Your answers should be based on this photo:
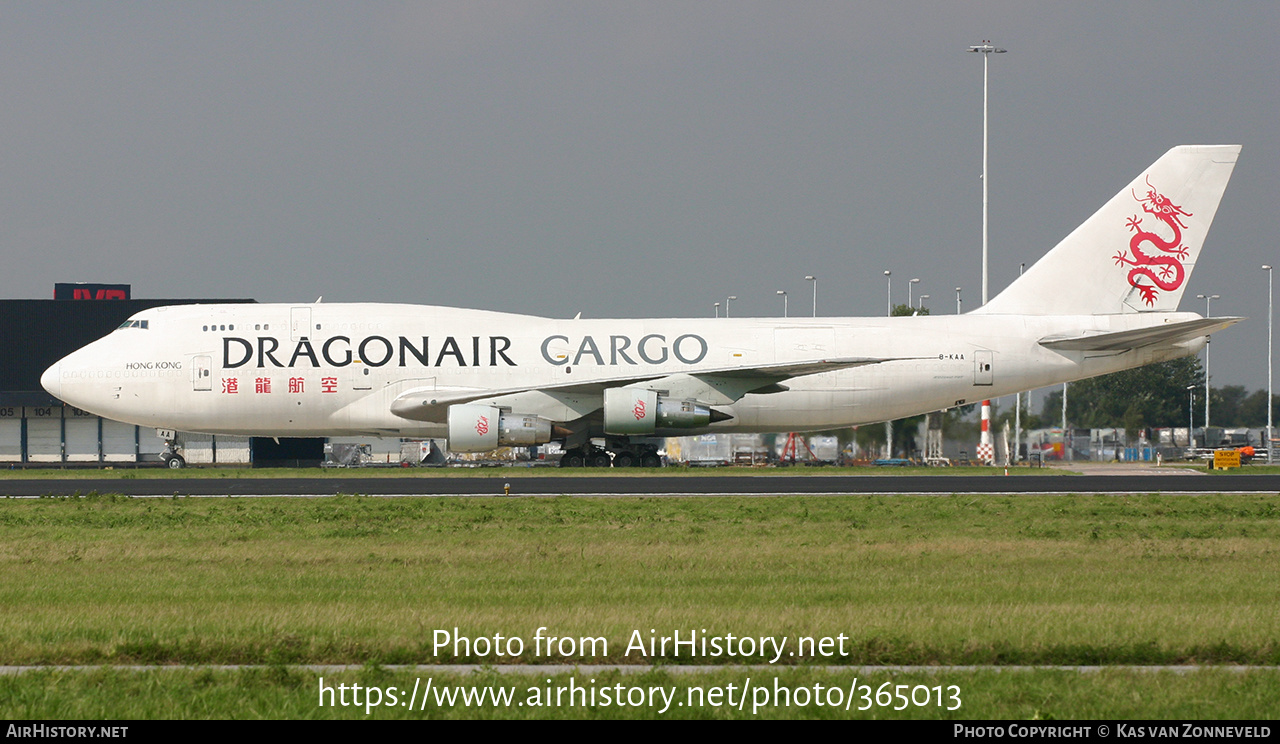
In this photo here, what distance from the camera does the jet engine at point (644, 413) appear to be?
31.4 meters

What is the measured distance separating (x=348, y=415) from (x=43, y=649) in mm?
25401

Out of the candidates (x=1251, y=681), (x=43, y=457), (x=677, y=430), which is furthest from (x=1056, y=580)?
(x=43, y=457)

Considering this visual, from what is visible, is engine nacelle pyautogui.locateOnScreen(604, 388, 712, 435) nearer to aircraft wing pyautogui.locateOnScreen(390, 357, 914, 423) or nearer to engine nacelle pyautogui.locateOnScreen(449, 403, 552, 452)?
aircraft wing pyautogui.locateOnScreen(390, 357, 914, 423)

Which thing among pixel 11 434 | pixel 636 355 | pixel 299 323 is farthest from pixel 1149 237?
pixel 11 434

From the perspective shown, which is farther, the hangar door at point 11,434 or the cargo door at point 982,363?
the hangar door at point 11,434

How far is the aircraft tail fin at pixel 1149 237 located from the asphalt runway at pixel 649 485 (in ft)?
25.1

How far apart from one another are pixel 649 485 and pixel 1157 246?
1799cm

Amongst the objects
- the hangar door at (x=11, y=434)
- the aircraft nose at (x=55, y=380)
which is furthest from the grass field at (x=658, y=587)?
the hangar door at (x=11, y=434)

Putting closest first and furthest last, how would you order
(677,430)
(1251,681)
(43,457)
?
1. (1251,681)
2. (677,430)
3. (43,457)

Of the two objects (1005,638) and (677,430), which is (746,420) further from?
(1005,638)

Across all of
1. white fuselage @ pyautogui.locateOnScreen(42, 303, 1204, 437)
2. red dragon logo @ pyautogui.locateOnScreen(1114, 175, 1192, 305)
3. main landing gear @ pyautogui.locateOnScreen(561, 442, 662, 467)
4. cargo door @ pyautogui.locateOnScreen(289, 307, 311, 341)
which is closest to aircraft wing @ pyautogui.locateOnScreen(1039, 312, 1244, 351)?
white fuselage @ pyautogui.locateOnScreen(42, 303, 1204, 437)

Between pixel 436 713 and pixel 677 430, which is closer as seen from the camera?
pixel 436 713

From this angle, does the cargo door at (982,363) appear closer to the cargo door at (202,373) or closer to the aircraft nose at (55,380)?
the cargo door at (202,373)

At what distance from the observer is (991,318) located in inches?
1350
